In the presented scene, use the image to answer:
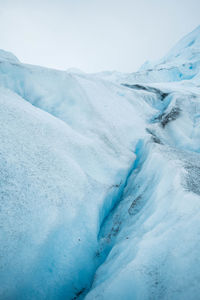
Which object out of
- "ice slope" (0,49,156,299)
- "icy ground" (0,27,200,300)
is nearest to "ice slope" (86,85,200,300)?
"icy ground" (0,27,200,300)

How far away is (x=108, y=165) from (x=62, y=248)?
64.0 inches

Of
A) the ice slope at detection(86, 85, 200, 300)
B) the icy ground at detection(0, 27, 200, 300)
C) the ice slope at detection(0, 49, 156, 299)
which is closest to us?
the ice slope at detection(86, 85, 200, 300)

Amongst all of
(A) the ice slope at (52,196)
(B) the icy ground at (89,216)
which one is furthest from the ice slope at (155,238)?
(A) the ice slope at (52,196)

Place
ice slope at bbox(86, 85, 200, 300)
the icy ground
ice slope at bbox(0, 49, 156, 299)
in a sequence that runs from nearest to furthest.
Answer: ice slope at bbox(86, 85, 200, 300) < the icy ground < ice slope at bbox(0, 49, 156, 299)

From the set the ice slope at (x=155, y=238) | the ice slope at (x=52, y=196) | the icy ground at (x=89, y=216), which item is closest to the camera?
the ice slope at (x=155, y=238)

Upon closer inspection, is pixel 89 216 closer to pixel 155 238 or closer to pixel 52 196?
pixel 52 196

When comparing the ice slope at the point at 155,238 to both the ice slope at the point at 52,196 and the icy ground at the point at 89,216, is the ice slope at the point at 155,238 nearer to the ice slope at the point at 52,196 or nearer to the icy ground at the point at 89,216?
the icy ground at the point at 89,216

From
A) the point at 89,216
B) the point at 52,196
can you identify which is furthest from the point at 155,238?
the point at 52,196

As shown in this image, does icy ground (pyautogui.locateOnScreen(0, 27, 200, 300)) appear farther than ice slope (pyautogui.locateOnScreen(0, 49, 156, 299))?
No

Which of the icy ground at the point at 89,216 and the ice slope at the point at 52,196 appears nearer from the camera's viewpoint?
the icy ground at the point at 89,216

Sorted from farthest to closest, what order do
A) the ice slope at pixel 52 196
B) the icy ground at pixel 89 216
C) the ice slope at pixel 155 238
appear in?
the ice slope at pixel 52 196 < the icy ground at pixel 89 216 < the ice slope at pixel 155 238

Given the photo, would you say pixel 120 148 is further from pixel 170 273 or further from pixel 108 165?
pixel 170 273

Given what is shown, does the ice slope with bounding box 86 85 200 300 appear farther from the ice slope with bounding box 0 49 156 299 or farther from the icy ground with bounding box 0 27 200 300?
the ice slope with bounding box 0 49 156 299

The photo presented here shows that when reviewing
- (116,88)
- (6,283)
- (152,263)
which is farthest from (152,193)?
(116,88)
